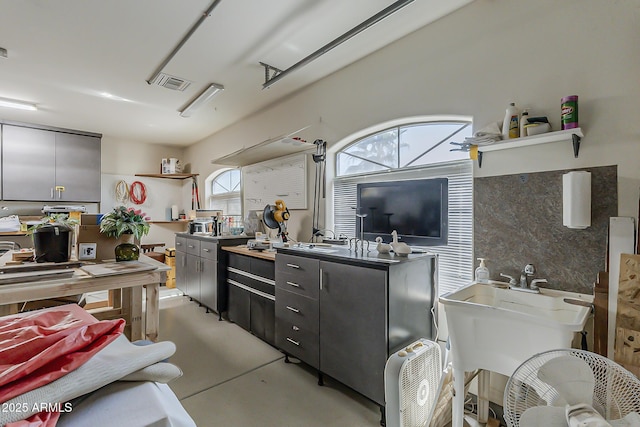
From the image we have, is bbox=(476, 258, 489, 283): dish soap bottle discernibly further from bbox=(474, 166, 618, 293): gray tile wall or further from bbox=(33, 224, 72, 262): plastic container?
bbox=(33, 224, 72, 262): plastic container

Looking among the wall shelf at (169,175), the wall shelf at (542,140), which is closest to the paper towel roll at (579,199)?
the wall shelf at (542,140)

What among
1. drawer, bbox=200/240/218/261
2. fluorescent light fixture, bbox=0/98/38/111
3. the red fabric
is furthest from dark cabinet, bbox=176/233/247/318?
fluorescent light fixture, bbox=0/98/38/111

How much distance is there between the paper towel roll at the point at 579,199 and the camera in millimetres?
1604

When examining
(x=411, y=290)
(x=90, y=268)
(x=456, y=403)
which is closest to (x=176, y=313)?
(x=90, y=268)

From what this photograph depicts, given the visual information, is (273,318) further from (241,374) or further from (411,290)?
(411,290)

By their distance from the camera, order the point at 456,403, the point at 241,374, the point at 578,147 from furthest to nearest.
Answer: the point at 241,374 → the point at 578,147 → the point at 456,403

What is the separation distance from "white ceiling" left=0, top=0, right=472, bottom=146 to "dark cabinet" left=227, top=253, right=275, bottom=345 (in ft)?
6.72

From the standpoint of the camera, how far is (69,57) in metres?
2.89

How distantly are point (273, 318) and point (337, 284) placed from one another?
3.40ft

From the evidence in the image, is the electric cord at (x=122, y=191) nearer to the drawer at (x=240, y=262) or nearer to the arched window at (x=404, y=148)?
the drawer at (x=240, y=262)

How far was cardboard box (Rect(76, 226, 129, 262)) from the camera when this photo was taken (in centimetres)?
208

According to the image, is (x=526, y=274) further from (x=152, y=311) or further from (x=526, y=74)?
(x=152, y=311)

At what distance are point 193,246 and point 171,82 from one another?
2157 mm

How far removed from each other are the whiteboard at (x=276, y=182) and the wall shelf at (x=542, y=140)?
6.92ft
